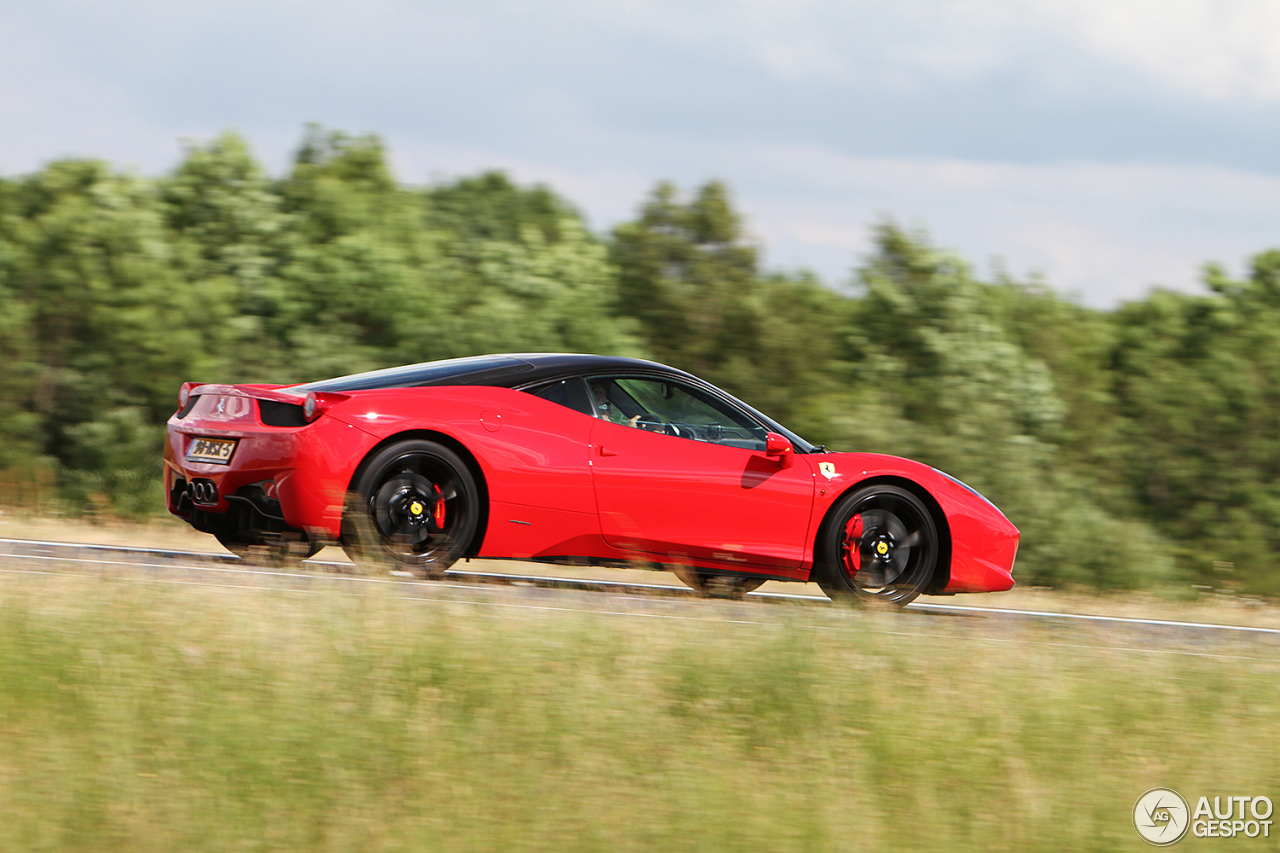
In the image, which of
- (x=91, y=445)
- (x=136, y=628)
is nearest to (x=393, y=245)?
(x=91, y=445)

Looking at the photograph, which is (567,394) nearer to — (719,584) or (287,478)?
(287,478)

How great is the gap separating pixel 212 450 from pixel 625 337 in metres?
21.9

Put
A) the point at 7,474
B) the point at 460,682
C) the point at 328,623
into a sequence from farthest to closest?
the point at 7,474 → the point at 328,623 → the point at 460,682

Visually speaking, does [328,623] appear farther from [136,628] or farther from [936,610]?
[936,610]

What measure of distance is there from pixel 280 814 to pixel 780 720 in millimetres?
1757

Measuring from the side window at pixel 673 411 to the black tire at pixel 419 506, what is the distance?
872mm

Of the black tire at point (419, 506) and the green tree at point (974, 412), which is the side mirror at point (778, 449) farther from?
the green tree at point (974, 412)

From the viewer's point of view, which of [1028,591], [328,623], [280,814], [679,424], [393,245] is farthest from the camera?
[393,245]

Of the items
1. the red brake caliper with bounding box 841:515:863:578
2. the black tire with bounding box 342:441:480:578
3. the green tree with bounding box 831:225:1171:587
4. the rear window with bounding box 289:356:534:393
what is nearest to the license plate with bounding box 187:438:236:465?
the rear window with bounding box 289:356:534:393

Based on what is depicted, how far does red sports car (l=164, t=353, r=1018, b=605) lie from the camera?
254 inches

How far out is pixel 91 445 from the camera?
24812mm

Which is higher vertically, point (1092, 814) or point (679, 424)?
point (679, 424)

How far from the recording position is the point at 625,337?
93.0 ft

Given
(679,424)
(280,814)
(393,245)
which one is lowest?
(280,814)
